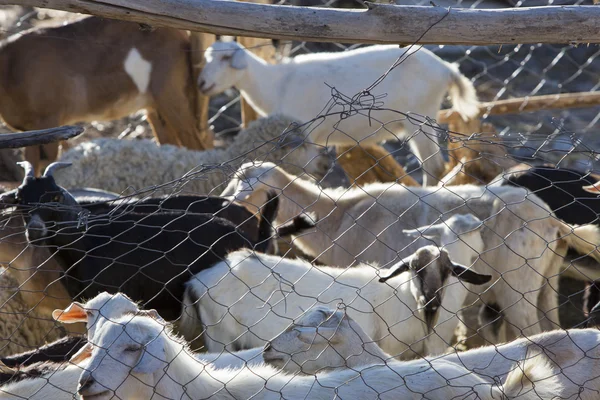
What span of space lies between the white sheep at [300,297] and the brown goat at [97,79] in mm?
2536

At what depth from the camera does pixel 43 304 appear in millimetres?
3459

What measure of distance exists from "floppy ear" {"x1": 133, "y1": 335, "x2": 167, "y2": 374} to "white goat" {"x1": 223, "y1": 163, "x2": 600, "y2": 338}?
1.57 m

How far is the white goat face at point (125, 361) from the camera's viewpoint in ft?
6.34

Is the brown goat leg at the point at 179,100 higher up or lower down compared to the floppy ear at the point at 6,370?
lower down

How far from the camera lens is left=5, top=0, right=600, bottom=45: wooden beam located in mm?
2295

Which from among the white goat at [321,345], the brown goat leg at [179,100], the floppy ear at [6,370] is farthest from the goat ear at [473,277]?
the brown goat leg at [179,100]

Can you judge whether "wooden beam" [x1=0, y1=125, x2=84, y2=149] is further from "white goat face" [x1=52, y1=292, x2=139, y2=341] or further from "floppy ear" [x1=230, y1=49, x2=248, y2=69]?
"floppy ear" [x1=230, y1=49, x2=248, y2=69]

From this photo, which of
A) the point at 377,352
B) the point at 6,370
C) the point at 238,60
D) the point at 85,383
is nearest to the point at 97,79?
the point at 238,60

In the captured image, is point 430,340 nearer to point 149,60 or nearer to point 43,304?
point 43,304

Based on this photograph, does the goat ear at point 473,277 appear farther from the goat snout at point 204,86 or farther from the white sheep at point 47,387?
the goat snout at point 204,86

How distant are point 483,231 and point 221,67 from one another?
2.48m

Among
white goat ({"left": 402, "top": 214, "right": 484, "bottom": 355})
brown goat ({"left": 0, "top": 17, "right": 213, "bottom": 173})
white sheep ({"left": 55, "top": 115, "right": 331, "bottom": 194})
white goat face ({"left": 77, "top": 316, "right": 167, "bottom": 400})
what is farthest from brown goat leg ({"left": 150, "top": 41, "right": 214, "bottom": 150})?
white goat face ({"left": 77, "top": 316, "right": 167, "bottom": 400})

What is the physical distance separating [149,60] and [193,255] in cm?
271

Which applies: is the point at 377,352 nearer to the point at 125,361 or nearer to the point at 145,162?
the point at 125,361
